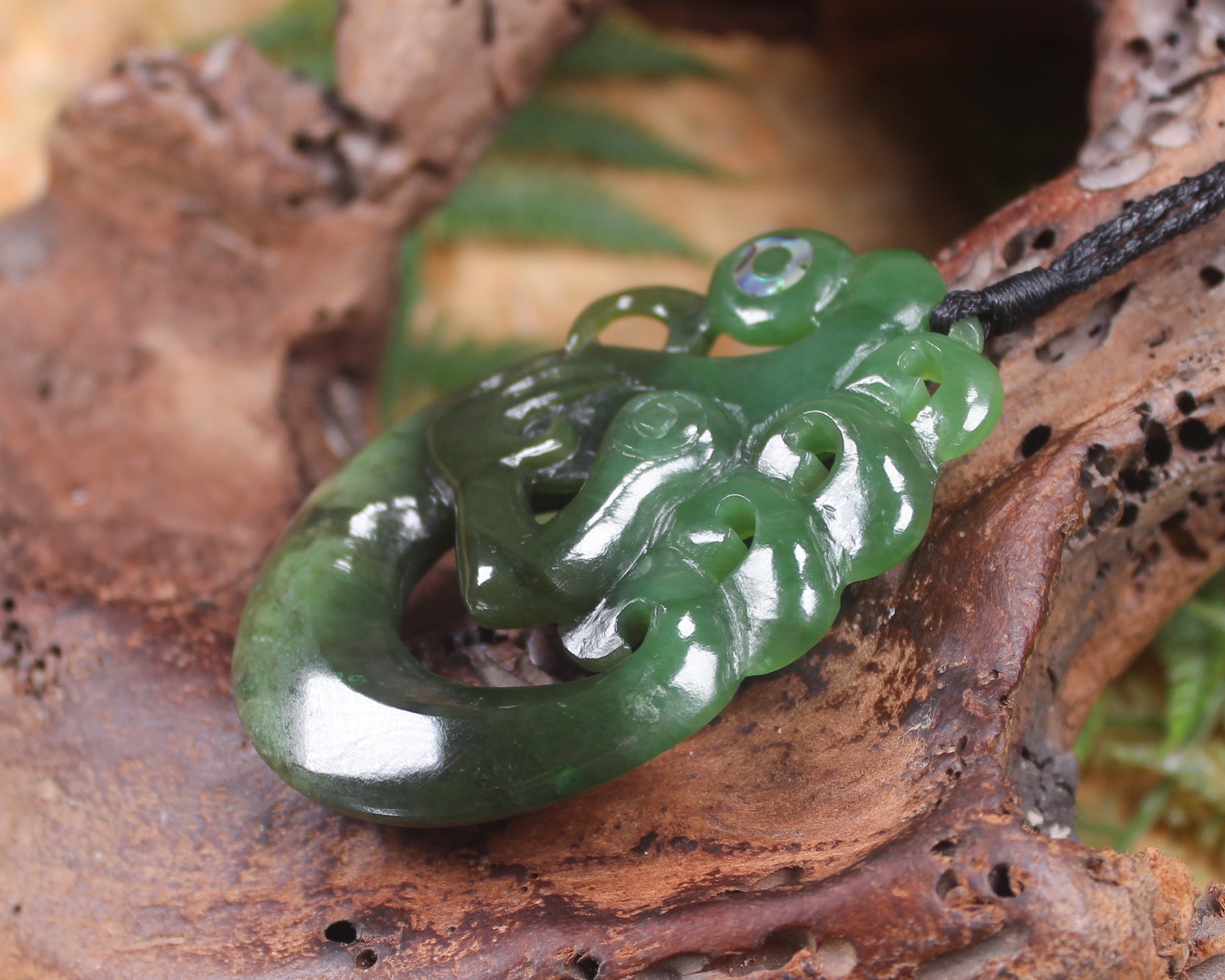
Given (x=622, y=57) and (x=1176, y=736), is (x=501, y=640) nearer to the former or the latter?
(x=1176, y=736)

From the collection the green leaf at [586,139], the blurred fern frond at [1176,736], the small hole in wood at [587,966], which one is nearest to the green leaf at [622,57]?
the green leaf at [586,139]

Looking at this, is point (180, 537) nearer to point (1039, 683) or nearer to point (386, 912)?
point (386, 912)

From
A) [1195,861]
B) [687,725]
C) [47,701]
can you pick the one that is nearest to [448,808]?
[687,725]

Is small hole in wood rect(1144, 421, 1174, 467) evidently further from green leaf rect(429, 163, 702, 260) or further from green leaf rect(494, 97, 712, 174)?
green leaf rect(494, 97, 712, 174)

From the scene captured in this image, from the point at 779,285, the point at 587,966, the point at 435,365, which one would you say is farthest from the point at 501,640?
the point at 435,365

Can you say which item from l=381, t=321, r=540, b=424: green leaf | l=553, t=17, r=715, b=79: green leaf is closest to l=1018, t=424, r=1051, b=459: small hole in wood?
l=381, t=321, r=540, b=424: green leaf

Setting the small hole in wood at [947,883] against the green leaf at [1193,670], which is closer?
the small hole in wood at [947,883]

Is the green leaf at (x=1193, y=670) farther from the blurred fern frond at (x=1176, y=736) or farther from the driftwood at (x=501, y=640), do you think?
the driftwood at (x=501, y=640)
